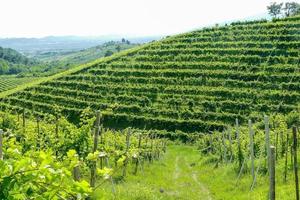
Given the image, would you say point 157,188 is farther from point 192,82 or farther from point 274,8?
point 274,8

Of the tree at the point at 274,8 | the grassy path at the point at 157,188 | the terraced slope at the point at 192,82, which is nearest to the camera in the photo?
the grassy path at the point at 157,188

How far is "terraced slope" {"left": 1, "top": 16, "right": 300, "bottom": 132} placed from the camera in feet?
175

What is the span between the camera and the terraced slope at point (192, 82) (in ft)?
175

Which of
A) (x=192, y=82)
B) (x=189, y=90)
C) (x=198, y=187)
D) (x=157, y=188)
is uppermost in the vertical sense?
(x=157, y=188)

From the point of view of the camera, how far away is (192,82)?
59812mm

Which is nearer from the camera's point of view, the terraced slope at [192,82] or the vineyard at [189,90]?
the vineyard at [189,90]

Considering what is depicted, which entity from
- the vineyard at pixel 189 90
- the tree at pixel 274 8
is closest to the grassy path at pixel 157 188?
the vineyard at pixel 189 90

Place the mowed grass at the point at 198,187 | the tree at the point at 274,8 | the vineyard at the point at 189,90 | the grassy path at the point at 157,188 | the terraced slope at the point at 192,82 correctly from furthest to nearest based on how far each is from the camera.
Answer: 1. the tree at the point at 274,8
2. the terraced slope at the point at 192,82
3. the vineyard at the point at 189,90
4. the grassy path at the point at 157,188
5. the mowed grass at the point at 198,187

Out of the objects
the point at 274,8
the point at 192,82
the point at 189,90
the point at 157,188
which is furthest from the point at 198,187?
the point at 274,8

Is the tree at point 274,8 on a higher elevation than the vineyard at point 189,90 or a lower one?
higher

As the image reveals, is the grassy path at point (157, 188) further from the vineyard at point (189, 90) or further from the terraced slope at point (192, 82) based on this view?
the terraced slope at point (192, 82)

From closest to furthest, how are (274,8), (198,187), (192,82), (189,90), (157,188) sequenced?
(157,188), (198,187), (189,90), (192,82), (274,8)

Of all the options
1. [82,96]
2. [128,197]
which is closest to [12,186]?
[128,197]

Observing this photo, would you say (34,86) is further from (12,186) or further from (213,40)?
(12,186)
